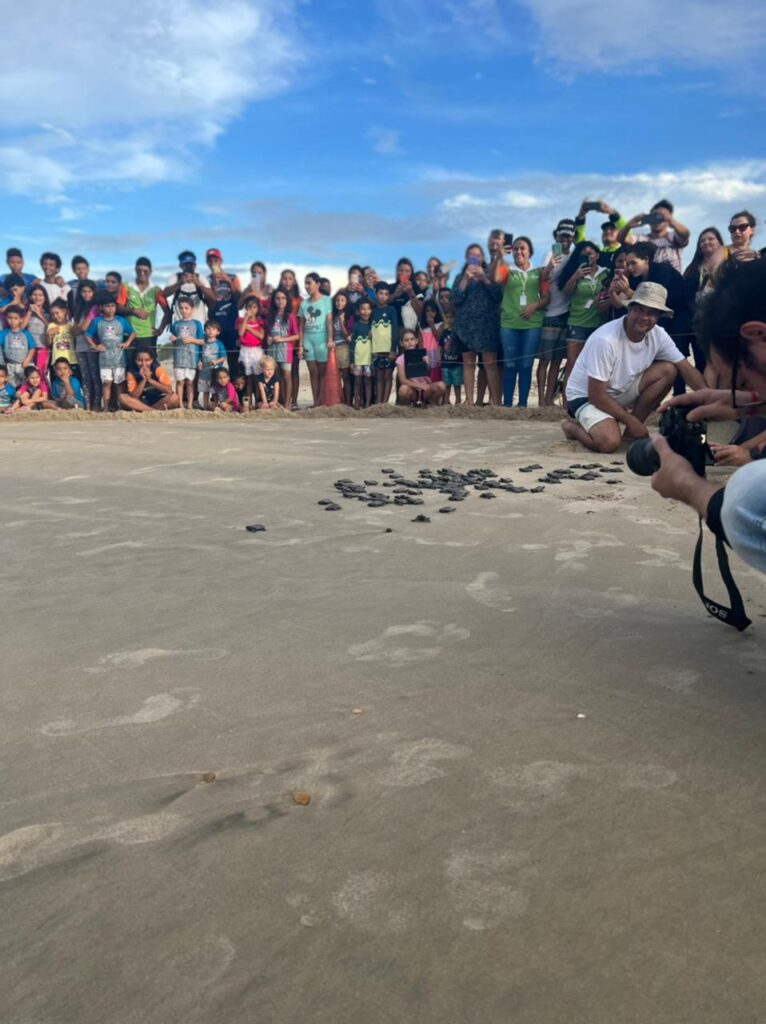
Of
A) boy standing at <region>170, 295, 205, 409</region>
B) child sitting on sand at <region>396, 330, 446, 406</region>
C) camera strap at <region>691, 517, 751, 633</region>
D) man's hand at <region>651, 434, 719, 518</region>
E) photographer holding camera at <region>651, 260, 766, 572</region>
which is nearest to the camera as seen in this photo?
photographer holding camera at <region>651, 260, 766, 572</region>

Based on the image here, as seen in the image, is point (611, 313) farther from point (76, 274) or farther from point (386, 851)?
point (386, 851)

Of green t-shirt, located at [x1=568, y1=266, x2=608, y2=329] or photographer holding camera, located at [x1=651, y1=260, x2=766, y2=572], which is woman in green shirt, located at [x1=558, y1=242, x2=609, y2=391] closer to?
green t-shirt, located at [x1=568, y1=266, x2=608, y2=329]

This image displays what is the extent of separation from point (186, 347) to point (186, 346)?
0.02 meters

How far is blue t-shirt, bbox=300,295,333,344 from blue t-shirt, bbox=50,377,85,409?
10.8 ft

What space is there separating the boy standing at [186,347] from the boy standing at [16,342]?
195 cm

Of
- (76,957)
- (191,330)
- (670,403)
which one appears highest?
(191,330)

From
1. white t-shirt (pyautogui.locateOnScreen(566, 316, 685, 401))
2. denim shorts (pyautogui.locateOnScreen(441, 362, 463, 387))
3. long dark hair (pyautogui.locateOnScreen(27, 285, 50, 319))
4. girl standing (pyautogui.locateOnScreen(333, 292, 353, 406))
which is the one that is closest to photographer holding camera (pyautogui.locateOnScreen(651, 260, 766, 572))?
white t-shirt (pyautogui.locateOnScreen(566, 316, 685, 401))

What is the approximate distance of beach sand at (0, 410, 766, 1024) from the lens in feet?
4.70

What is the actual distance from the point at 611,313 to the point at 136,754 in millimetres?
7844

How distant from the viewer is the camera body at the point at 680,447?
2.63 metres

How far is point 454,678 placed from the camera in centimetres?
257

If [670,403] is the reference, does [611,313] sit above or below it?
above

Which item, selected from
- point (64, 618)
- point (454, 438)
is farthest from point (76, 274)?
point (64, 618)

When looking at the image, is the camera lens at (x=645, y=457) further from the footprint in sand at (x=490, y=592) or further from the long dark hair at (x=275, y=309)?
the long dark hair at (x=275, y=309)
